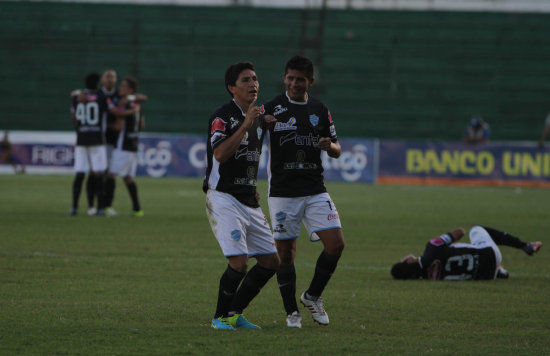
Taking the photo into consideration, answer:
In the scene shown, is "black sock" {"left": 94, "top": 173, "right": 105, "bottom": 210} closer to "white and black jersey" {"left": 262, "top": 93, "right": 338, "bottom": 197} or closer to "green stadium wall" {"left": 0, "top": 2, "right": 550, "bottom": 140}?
"white and black jersey" {"left": 262, "top": 93, "right": 338, "bottom": 197}

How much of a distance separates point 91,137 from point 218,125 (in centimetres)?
946

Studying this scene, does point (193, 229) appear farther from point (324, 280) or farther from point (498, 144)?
point (498, 144)

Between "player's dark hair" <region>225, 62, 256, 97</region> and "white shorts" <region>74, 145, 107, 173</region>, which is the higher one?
"player's dark hair" <region>225, 62, 256, 97</region>

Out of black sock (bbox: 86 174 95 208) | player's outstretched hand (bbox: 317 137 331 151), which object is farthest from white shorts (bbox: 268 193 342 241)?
black sock (bbox: 86 174 95 208)

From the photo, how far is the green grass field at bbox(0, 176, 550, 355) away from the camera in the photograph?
5.64m

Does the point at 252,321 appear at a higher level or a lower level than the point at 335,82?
lower

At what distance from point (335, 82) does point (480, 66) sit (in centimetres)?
589

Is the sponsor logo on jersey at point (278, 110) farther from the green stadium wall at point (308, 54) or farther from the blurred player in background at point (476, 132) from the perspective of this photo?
the green stadium wall at point (308, 54)

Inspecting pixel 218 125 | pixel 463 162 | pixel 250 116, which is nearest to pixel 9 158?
pixel 463 162

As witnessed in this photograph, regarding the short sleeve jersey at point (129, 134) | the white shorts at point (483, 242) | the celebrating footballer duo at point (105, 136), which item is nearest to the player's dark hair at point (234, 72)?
the white shorts at point (483, 242)

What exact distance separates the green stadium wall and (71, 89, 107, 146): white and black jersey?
17.7 meters

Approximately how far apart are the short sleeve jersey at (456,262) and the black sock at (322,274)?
7.81 feet

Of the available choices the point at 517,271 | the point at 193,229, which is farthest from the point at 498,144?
the point at 517,271

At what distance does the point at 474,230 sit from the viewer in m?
9.12
